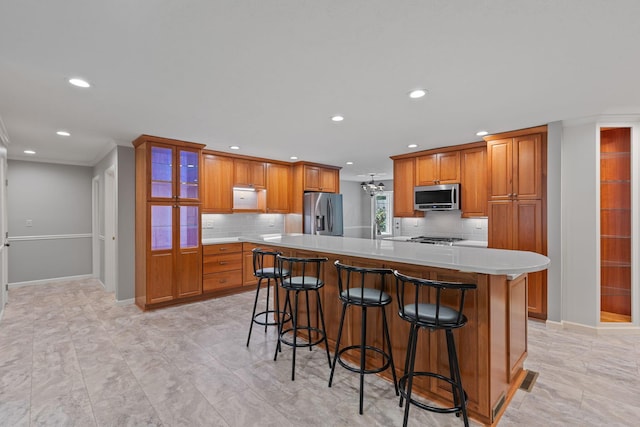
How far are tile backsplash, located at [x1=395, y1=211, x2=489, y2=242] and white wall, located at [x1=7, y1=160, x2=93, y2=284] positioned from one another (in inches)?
254

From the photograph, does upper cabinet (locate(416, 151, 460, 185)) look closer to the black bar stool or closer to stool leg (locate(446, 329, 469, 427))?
the black bar stool

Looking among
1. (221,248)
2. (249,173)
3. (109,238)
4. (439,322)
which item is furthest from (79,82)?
(109,238)

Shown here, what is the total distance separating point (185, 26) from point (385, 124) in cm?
246

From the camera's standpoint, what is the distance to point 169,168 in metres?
4.49

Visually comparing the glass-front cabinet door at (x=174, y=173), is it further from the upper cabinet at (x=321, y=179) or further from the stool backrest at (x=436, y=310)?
the stool backrest at (x=436, y=310)

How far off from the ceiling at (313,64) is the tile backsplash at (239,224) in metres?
2.19

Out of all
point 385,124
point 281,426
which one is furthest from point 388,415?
point 385,124

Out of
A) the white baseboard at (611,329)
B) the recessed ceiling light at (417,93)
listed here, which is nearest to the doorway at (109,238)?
the recessed ceiling light at (417,93)

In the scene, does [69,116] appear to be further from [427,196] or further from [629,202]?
[629,202]

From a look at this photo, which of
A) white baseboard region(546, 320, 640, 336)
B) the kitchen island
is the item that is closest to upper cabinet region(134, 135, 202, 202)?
the kitchen island

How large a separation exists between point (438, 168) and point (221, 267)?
3.89 m

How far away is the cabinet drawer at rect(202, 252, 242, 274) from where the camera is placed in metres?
4.85

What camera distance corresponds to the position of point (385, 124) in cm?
366

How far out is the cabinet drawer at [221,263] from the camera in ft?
15.9
